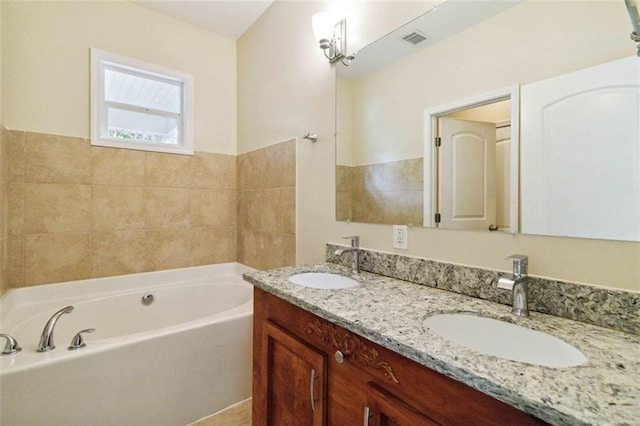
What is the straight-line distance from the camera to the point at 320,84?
6.01ft

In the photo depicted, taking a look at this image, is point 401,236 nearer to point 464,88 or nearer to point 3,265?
point 464,88

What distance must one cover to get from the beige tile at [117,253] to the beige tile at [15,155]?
0.56 metres

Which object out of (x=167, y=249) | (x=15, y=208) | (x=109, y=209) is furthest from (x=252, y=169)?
(x=15, y=208)

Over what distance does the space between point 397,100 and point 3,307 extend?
2509 mm

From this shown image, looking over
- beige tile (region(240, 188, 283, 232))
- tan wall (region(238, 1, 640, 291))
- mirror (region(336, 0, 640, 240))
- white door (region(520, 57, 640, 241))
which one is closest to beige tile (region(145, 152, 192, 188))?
beige tile (region(240, 188, 283, 232))

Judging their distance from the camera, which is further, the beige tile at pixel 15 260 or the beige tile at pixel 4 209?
the beige tile at pixel 15 260

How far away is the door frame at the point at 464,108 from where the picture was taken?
0.99 m

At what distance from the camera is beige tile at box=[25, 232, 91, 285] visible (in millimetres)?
1978

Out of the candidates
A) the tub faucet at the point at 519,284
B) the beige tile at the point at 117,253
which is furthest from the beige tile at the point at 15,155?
the tub faucet at the point at 519,284

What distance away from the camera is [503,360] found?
2.00ft

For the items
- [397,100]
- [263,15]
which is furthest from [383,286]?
[263,15]

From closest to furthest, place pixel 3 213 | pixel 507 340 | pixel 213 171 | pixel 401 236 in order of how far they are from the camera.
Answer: pixel 507 340
pixel 401 236
pixel 3 213
pixel 213 171

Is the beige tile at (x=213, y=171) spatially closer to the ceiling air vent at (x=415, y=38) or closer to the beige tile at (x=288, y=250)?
the beige tile at (x=288, y=250)

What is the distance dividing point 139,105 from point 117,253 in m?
Answer: 1.21
